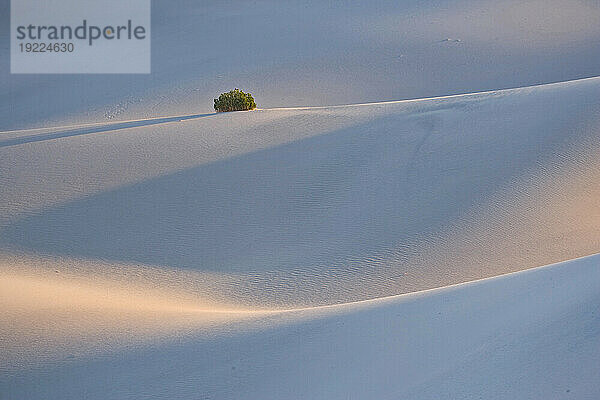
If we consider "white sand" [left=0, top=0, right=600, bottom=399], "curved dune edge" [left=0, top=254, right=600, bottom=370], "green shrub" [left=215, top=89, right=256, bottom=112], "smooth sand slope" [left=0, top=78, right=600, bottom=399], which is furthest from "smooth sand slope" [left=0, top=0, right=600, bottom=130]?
"curved dune edge" [left=0, top=254, right=600, bottom=370]

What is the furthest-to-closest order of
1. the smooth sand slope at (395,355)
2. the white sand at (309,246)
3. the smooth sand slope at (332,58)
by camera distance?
the smooth sand slope at (332,58), the white sand at (309,246), the smooth sand slope at (395,355)

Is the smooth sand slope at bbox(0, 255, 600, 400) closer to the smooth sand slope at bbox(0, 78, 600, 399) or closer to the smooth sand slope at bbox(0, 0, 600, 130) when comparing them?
the smooth sand slope at bbox(0, 78, 600, 399)

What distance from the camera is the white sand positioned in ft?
16.3

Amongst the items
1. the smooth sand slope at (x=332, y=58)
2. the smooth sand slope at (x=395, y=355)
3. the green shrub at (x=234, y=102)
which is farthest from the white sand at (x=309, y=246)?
the green shrub at (x=234, y=102)

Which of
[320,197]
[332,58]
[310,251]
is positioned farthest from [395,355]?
[332,58]

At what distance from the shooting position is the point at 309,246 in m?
8.32

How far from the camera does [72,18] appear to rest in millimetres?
23281

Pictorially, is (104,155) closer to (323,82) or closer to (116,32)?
(323,82)

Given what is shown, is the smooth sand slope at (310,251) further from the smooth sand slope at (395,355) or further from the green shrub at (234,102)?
the green shrub at (234,102)

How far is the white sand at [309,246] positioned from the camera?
4.96 metres

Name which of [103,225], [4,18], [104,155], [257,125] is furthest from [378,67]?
[4,18]

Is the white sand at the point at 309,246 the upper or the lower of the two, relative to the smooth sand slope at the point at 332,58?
lower

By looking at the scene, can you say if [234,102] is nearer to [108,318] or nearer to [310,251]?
[310,251]

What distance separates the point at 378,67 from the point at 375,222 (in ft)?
31.7
